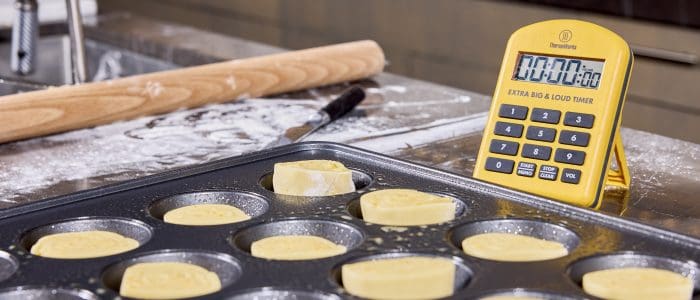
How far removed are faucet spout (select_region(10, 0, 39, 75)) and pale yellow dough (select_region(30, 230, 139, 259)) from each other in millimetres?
1298

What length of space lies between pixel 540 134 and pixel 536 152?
2 cm

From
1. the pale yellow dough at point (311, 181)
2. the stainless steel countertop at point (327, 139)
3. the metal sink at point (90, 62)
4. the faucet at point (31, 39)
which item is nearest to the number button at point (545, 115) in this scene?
the stainless steel countertop at point (327, 139)

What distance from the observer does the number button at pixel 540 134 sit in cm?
133

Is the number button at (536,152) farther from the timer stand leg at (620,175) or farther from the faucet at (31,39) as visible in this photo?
the faucet at (31,39)

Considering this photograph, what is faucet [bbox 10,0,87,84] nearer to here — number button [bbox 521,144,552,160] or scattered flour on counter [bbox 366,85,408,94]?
scattered flour on counter [bbox 366,85,408,94]

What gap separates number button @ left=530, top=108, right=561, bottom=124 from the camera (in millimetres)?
1334

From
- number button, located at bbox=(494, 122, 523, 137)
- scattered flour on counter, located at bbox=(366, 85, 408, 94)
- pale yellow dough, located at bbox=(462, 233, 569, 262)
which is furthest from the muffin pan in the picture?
scattered flour on counter, located at bbox=(366, 85, 408, 94)

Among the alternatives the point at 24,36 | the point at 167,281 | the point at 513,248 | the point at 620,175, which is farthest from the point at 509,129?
the point at 24,36

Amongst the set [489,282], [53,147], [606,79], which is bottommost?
[53,147]

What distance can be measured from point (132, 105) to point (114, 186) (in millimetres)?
567

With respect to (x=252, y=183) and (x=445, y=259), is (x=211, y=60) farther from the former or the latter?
(x=445, y=259)

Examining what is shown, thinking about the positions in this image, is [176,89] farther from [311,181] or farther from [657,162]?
[657,162]

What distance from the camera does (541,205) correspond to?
1.20m

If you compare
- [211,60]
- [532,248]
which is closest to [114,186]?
[532,248]
